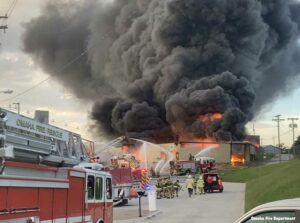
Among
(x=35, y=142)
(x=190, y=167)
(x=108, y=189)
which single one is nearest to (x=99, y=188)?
(x=108, y=189)

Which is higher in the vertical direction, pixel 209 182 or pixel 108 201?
pixel 209 182

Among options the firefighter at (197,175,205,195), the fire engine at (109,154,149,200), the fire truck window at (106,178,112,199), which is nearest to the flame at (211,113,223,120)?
the firefighter at (197,175,205,195)

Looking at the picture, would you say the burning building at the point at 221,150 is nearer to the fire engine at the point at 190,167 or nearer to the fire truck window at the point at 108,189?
the fire engine at the point at 190,167

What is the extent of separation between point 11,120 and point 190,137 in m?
74.7

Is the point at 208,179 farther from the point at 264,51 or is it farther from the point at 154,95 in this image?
the point at 264,51

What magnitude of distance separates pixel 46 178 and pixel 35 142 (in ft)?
3.35

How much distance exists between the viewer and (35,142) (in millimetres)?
9344

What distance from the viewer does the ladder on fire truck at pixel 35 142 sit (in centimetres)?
830

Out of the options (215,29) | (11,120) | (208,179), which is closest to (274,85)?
(215,29)

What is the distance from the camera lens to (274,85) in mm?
100375

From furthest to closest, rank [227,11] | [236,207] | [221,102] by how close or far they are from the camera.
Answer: [227,11] < [221,102] < [236,207]

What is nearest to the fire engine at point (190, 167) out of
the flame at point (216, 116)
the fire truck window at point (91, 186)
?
the flame at point (216, 116)

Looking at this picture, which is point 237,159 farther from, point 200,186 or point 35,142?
point 35,142

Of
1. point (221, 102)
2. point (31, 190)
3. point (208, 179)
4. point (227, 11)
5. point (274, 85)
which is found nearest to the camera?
point (31, 190)
